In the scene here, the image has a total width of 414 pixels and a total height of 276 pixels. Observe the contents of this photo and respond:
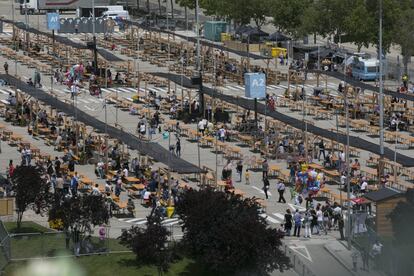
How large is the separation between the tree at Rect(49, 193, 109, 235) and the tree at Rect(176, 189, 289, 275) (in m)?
3.98

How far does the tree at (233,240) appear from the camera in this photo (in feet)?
160

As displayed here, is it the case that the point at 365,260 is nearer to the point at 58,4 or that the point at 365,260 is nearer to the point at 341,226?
the point at 341,226

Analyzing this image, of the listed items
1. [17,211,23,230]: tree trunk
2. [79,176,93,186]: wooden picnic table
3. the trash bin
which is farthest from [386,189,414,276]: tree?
[79,176,93,186]: wooden picnic table

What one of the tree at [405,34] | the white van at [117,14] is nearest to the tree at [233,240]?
the tree at [405,34]

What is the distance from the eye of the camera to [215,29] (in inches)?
5207

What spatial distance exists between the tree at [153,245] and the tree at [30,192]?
6.99m

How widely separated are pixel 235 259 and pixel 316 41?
275 ft

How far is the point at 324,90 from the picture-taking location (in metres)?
101

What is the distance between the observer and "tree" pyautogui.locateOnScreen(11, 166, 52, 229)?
57531 mm

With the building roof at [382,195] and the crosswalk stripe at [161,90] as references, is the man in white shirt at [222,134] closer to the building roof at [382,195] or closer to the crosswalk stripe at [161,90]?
the crosswalk stripe at [161,90]

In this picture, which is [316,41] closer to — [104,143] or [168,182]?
[104,143]

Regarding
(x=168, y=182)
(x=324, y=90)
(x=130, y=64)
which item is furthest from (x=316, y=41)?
(x=168, y=182)

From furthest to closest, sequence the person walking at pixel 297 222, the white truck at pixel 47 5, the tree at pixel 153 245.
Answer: the white truck at pixel 47 5 < the person walking at pixel 297 222 < the tree at pixel 153 245

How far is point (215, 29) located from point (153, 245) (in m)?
82.4
